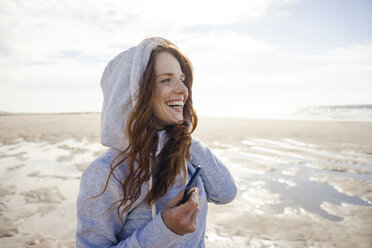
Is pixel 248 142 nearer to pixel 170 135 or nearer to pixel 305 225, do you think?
pixel 305 225

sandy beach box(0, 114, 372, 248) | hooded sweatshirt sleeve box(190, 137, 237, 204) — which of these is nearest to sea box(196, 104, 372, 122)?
sandy beach box(0, 114, 372, 248)

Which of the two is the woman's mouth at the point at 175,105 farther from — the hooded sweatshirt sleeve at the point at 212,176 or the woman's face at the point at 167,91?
the hooded sweatshirt sleeve at the point at 212,176

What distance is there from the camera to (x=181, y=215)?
3.86 ft

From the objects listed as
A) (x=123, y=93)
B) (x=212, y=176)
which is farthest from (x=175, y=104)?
(x=212, y=176)

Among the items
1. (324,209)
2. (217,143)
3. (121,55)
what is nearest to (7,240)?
(121,55)

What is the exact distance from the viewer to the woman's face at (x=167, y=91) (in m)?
1.48

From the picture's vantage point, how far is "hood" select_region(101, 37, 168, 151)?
138 cm

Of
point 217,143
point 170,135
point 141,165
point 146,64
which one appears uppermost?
point 146,64

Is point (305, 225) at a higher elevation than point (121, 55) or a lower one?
lower

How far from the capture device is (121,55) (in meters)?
1.46

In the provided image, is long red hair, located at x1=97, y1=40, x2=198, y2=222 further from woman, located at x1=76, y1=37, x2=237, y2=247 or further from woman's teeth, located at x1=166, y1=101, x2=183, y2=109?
woman's teeth, located at x1=166, y1=101, x2=183, y2=109

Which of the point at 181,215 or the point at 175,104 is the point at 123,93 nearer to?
the point at 175,104

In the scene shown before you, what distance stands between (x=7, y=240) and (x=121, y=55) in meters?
3.41

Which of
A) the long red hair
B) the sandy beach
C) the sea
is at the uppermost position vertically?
the long red hair
